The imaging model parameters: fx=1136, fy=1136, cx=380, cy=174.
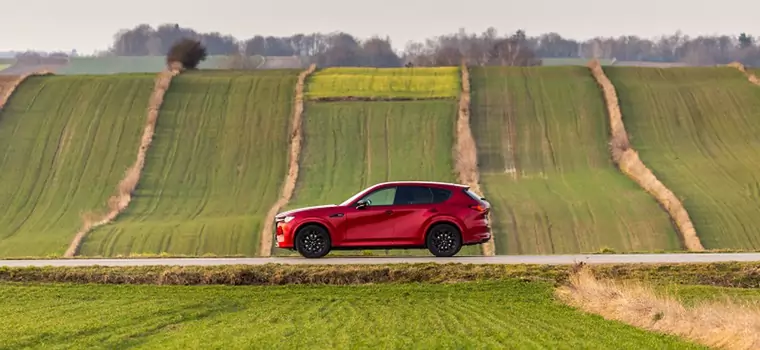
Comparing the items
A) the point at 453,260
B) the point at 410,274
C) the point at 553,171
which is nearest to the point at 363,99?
the point at 553,171

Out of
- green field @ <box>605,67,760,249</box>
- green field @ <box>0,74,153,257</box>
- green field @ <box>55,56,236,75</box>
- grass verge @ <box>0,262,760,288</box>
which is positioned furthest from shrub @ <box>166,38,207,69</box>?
grass verge @ <box>0,262,760,288</box>

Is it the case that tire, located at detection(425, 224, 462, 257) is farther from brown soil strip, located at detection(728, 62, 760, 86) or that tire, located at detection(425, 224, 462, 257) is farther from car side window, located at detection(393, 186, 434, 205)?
brown soil strip, located at detection(728, 62, 760, 86)

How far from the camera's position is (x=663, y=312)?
52.7 ft

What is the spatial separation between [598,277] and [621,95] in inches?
1663

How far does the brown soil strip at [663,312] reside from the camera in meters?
13.7

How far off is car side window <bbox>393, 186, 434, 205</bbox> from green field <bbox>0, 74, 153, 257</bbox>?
18.6 meters

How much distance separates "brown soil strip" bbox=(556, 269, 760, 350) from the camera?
13.7 metres

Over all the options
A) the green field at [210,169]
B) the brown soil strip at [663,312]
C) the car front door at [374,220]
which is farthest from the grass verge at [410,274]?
the green field at [210,169]

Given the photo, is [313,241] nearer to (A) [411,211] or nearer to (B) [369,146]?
(A) [411,211]

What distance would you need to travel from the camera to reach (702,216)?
4094 centimetres

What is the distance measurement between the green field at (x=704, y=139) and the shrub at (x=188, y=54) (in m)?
29.8

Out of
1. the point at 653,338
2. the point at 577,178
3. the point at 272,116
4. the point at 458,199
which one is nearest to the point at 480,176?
the point at 577,178

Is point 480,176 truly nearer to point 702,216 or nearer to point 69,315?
point 702,216

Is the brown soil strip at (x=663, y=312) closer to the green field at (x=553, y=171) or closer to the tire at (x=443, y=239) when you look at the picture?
the tire at (x=443, y=239)
